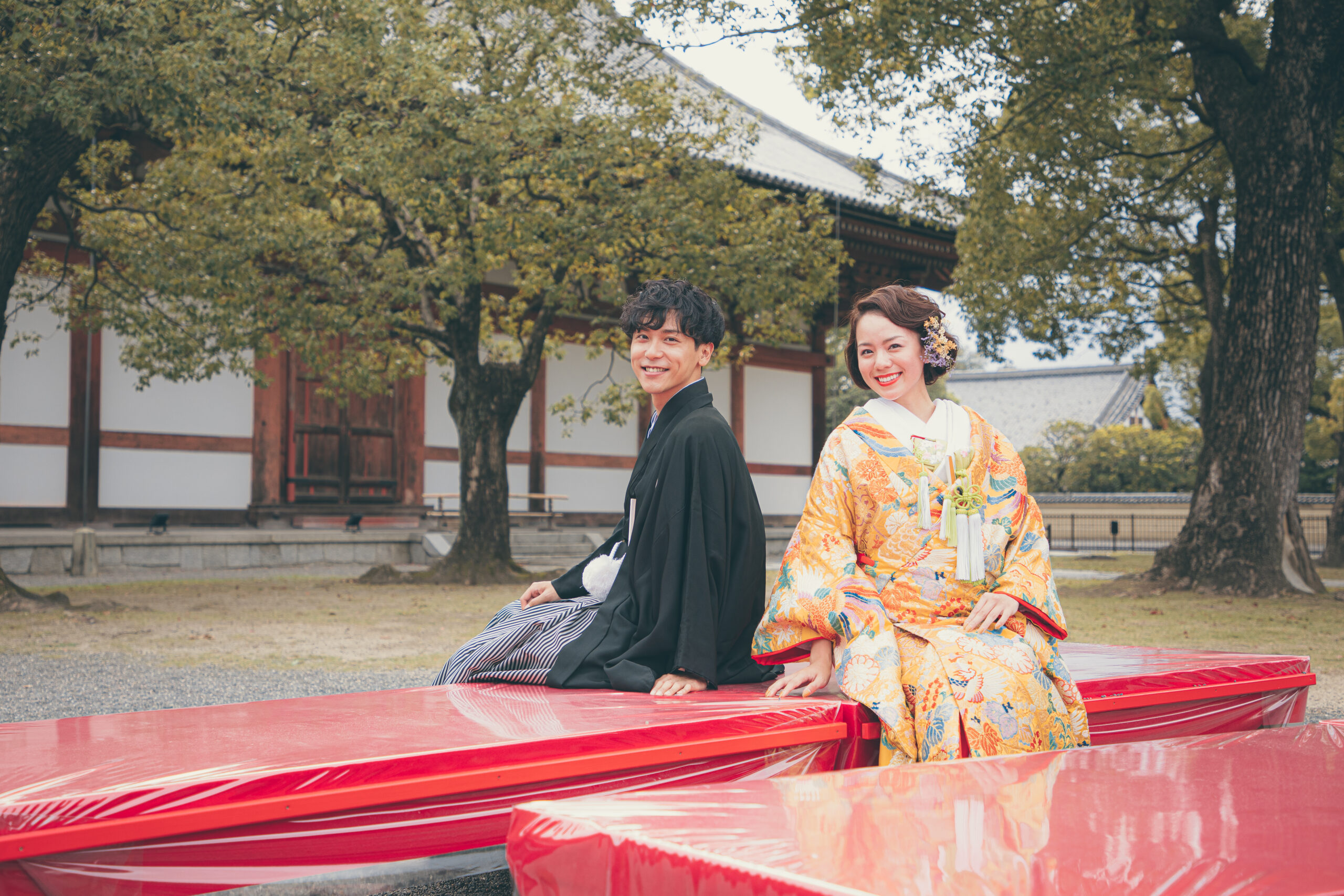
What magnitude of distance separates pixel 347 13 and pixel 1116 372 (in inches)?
1373

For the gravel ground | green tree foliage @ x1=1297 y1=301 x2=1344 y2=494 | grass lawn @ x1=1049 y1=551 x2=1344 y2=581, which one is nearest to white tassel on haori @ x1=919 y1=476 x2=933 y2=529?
the gravel ground

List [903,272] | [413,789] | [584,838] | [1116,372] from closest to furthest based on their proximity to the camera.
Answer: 1. [584,838]
2. [413,789]
3. [903,272]
4. [1116,372]

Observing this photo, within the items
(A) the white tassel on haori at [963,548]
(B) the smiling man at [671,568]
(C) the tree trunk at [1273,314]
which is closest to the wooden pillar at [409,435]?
(C) the tree trunk at [1273,314]

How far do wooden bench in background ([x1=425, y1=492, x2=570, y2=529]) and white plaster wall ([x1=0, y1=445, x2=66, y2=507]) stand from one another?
13.5 feet

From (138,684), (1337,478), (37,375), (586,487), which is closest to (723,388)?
(586,487)

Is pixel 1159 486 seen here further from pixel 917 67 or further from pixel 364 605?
pixel 364 605

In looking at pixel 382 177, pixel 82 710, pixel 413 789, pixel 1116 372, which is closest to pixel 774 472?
pixel 382 177

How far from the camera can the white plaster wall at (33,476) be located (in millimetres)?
10562

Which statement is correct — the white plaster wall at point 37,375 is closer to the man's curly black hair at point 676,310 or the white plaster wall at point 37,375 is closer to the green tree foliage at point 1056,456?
the man's curly black hair at point 676,310

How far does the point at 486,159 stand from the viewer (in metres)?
8.34

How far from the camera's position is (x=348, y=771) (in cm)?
194

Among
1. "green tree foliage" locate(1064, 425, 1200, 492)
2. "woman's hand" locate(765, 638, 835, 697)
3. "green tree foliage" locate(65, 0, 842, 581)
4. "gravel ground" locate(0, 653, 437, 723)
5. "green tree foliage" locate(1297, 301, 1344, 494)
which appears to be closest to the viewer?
"woman's hand" locate(765, 638, 835, 697)

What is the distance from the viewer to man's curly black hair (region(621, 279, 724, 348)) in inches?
109

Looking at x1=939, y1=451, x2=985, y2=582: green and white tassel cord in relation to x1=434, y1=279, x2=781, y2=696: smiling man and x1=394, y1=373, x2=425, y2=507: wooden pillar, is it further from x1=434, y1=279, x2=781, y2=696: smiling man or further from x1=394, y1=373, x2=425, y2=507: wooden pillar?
x1=394, y1=373, x2=425, y2=507: wooden pillar
